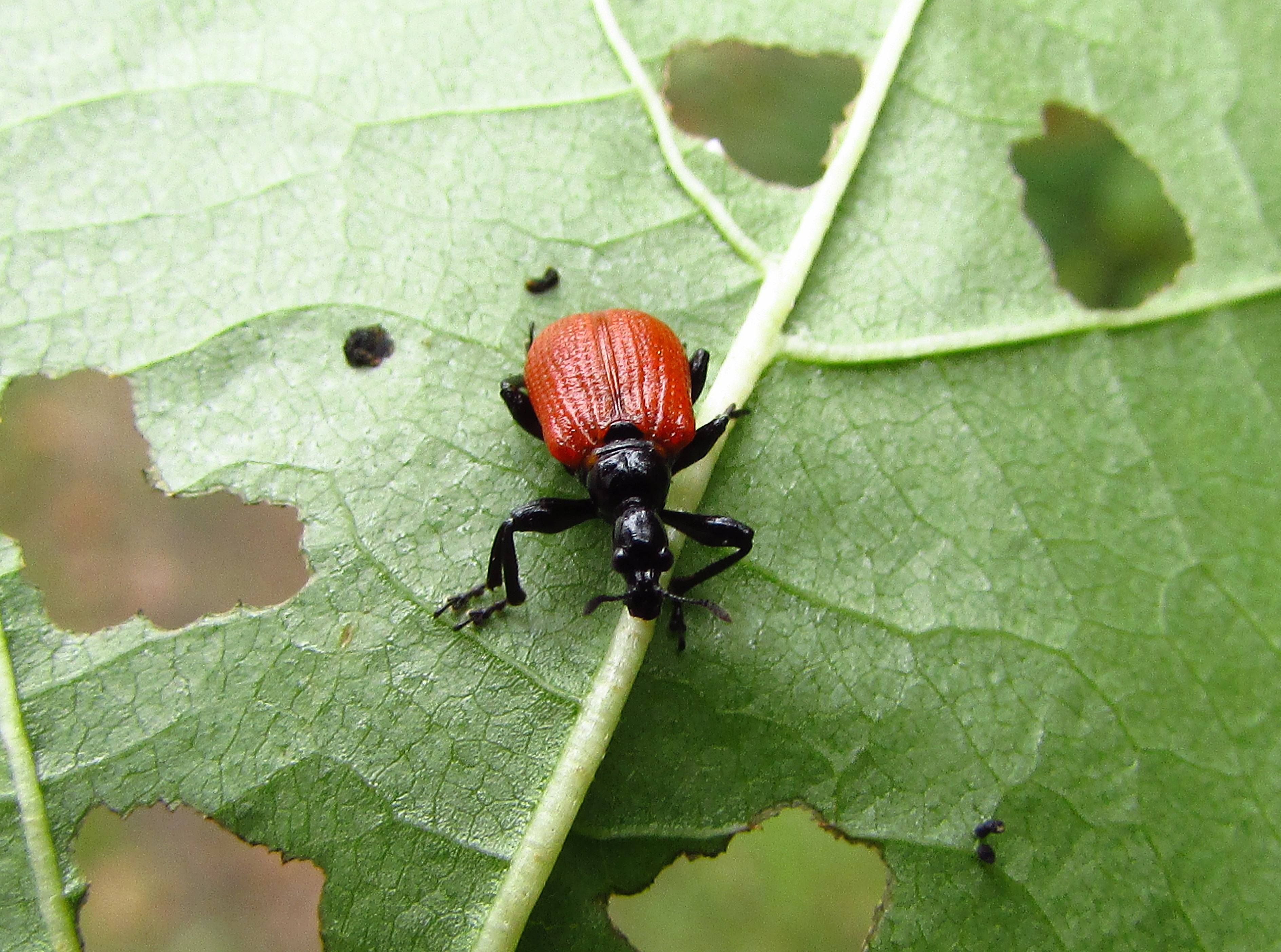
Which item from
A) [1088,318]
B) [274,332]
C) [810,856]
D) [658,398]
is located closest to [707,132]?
[658,398]

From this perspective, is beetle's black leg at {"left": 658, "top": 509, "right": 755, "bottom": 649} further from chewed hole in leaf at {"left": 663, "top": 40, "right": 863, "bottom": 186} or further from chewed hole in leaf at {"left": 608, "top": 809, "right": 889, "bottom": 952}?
chewed hole in leaf at {"left": 663, "top": 40, "right": 863, "bottom": 186}

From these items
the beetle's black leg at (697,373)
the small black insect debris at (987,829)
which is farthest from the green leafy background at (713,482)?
the beetle's black leg at (697,373)

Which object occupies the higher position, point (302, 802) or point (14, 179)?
point (14, 179)

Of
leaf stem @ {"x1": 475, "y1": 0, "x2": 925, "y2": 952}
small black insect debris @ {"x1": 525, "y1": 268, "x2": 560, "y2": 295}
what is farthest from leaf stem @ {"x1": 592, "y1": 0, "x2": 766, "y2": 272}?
small black insect debris @ {"x1": 525, "y1": 268, "x2": 560, "y2": 295}

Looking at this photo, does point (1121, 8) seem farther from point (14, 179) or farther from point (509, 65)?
point (14, 179)

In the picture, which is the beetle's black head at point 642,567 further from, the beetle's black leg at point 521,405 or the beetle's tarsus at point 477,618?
the beetle's black leg at point 521,405

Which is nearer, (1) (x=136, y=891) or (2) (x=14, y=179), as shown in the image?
(2) (x=14, y=179)
